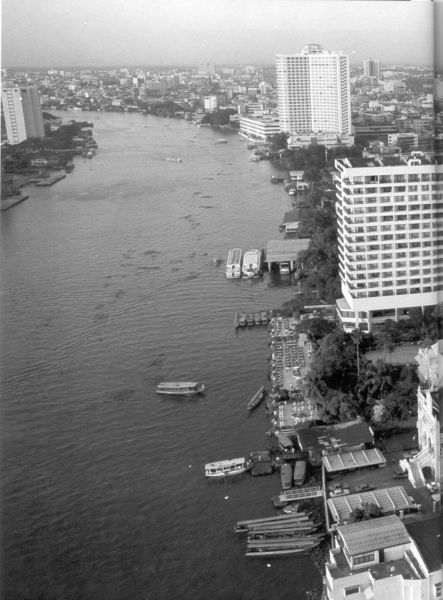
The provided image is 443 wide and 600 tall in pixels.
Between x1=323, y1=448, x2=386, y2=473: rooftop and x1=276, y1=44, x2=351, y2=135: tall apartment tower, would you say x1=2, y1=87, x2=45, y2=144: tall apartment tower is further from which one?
x1=276, y1=44, x2=351, y2=135: tall apartment tower

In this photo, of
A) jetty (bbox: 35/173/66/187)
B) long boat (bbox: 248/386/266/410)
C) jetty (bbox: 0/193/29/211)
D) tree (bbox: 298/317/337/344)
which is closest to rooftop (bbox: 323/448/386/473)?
long boat (bbox: 248/386/266/410)

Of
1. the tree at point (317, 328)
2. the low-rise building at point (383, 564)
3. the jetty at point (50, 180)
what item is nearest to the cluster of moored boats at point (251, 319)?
the tree at point (317, 328)

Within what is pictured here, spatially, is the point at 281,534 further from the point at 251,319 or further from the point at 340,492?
the point at 251,319

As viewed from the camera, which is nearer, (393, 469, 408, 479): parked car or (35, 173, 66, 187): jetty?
(393, 469, 408, 479): parked car

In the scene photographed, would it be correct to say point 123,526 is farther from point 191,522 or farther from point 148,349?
point 148,349

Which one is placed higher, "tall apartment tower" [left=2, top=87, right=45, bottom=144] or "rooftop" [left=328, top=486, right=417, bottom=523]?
"tall apartment tower" [left=2, top=87, right=45, bottom=144]

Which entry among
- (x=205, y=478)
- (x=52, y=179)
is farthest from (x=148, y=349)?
(x=52, y=179)
